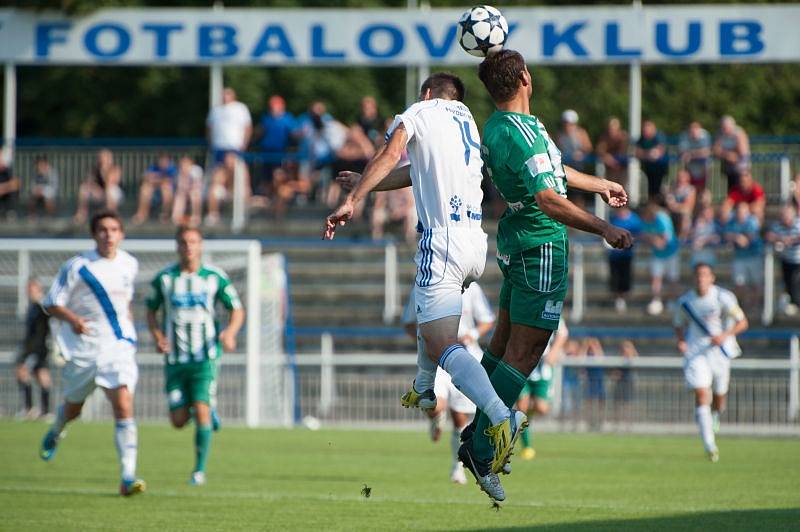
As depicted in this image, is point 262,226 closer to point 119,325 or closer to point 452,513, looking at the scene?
point 119,325

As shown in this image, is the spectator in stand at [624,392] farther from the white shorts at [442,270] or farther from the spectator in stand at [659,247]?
the white shorts at [442,270]

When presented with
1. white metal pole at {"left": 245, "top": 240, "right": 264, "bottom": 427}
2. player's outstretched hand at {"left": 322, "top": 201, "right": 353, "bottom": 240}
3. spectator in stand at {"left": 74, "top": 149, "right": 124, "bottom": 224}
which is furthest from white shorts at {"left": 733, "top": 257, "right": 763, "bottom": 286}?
player's outstretched hand at {"left": 322, "top": 201, "right": 353, "bottom": 240}

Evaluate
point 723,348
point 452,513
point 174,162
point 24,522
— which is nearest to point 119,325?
point 24,522

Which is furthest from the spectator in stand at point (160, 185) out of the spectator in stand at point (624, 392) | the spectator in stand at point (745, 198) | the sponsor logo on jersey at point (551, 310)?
the sponsor logo on jersey at point (551, 310)

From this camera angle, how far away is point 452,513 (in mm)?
10742

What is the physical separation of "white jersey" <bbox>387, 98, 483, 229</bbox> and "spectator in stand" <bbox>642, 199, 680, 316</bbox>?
15.7 meters

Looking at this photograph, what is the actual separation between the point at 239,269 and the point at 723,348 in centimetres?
846

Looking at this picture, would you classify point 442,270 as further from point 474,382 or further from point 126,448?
point 126,448

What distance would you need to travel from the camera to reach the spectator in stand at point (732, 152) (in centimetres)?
2492

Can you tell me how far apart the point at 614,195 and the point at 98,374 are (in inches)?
212

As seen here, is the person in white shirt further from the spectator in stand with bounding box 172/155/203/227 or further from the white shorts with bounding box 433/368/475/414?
the white shorts with bounding box 433/368/475/414

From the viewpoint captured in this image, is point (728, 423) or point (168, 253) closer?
point (728, 423)

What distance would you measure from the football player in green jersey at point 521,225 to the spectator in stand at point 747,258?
607 inches

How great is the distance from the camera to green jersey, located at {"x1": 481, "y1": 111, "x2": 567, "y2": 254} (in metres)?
8.80
